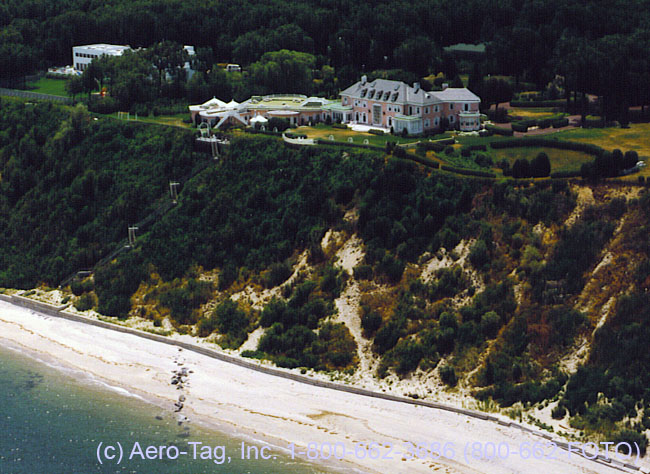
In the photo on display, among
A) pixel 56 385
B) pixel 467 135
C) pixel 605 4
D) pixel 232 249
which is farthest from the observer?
pixel 605 4

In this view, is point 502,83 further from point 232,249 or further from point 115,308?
point 115,308

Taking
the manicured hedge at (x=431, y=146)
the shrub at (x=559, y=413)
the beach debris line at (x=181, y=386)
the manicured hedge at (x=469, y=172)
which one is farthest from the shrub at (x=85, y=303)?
the shrub at (x=559, y=413)

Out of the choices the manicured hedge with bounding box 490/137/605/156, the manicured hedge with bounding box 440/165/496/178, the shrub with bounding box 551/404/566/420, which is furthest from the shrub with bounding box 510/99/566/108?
the shrub with bounding box 551/404/566/420

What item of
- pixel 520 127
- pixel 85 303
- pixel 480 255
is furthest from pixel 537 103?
pixel 85 303

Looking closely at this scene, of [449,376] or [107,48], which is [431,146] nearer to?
[449,376]

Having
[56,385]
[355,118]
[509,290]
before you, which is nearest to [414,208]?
[509,290]
